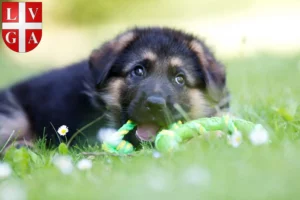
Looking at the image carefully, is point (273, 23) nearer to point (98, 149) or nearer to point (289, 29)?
point (289, 29)

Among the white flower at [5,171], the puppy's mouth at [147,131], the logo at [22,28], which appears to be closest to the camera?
the white flower at [5,171]

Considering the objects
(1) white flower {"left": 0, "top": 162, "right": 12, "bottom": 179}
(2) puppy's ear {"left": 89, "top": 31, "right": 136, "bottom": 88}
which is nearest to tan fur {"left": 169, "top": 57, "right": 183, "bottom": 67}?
(2) puppy's ear {"left": 89, "top": 31, "right": 136, "bottom": 88}

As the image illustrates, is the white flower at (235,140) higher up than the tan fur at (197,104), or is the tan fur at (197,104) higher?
the white flower at (235,140)

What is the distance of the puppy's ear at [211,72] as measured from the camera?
4410mm

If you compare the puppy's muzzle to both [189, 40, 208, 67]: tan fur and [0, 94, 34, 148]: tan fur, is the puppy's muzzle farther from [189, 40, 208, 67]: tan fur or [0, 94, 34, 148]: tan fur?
[0, 94, 34, 148]: tan fur

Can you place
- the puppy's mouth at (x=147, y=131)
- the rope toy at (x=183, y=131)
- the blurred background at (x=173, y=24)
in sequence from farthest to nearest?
the blurred background at (x=173, y=24) → the puppy's mouth at (x=147, y=131) → the rope toy at (x=183, y=131)

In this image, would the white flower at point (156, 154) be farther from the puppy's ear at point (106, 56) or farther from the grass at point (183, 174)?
the puppy's ear at point (106, 56)

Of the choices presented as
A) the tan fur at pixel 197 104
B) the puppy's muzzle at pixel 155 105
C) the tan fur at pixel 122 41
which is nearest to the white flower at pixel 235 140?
the puppy's muzzle at pixel 155 105

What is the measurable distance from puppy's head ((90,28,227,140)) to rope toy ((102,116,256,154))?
35cm

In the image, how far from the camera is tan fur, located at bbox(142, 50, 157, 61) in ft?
14.3

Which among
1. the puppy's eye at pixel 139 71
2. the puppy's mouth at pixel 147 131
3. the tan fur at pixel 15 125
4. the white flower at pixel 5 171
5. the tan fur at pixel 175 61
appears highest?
the tan fur at pixel 175 61

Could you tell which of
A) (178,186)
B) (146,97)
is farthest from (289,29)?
(178,186)

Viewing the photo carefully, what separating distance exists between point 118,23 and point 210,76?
A: 6.61 m

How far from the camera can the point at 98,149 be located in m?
4.01
